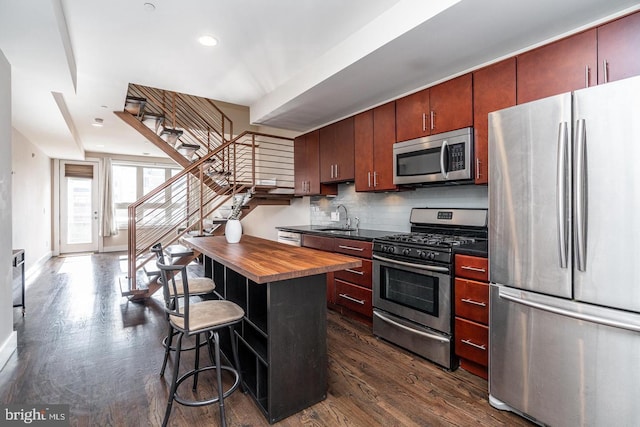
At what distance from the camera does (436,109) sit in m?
2.79

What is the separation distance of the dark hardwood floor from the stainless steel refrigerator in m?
0.39

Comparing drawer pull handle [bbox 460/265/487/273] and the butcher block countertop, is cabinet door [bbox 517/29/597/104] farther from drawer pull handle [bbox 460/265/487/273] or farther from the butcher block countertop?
the butcher block countertop

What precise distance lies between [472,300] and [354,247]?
1.26 meters

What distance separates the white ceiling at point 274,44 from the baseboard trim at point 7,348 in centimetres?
230

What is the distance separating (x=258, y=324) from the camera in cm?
204

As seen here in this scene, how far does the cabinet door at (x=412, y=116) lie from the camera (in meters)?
2.89

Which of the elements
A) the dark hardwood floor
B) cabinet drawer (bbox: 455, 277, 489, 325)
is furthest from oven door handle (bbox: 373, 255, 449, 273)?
the dark hardwood floor

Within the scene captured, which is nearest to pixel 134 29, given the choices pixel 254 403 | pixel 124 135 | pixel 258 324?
pixel 258 324

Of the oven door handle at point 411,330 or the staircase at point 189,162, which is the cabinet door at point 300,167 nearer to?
the staircase at point 189,162

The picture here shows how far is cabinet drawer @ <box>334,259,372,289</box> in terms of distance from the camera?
10.1 feet

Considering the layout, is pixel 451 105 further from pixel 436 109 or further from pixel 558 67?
pixel 558 67

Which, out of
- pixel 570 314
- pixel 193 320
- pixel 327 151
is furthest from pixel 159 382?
pixel 327 151

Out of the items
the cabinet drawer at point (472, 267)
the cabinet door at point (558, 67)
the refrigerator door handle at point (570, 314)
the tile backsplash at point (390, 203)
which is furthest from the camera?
the tile backsplash at point (390, 203)

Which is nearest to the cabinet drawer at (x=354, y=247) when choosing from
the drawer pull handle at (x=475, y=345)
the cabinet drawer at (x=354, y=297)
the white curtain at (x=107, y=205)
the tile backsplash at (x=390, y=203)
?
the cabinet drawer at (x=354, y=297)
